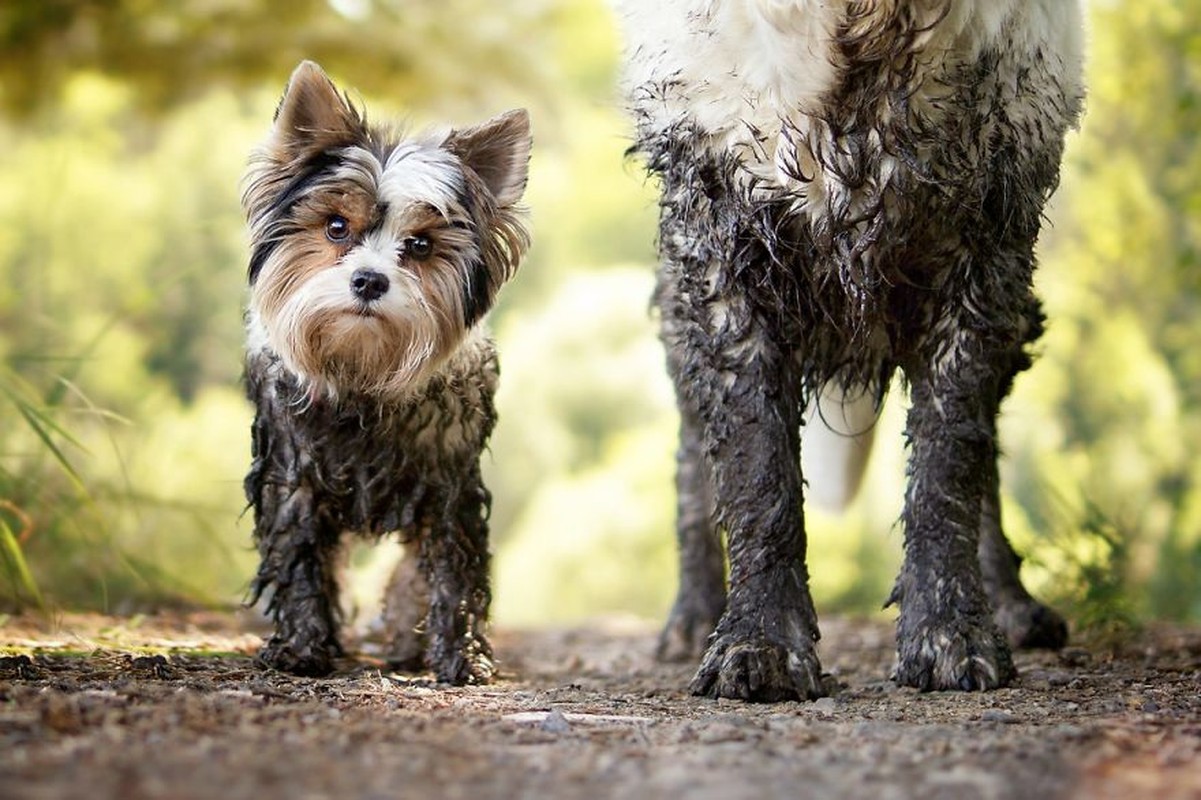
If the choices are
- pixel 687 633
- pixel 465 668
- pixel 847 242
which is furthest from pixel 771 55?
pixel 687 633

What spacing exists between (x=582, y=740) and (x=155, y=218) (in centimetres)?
710

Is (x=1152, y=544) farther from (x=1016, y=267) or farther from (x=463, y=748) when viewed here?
(x=463, y=748)

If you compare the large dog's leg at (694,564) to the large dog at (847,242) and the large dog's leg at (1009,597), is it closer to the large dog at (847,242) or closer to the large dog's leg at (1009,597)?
the large dog's leg at (1009,597)

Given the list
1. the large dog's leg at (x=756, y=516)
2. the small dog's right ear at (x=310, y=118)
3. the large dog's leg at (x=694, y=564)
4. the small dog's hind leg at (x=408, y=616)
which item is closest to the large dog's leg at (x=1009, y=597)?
the large dog's leg at (x=694, y=564)

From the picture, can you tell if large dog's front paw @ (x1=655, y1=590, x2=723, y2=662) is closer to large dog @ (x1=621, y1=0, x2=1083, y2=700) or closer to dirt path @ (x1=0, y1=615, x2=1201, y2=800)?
dirt path @ (x1=0, y1=615, x2=1201, y2=800)

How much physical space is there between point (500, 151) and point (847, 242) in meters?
1.25

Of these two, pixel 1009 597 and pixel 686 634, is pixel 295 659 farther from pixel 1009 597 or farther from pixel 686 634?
pixel 1009 597

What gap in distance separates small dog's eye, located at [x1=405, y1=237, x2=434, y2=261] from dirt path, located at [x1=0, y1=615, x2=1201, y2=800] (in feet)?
4.12

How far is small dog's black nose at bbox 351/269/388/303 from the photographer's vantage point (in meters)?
4.57

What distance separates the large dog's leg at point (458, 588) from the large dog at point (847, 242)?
82 centimetres

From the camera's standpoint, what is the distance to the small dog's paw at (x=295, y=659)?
15.5 feet

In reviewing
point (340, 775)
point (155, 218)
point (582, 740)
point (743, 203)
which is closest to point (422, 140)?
point (743, 203)

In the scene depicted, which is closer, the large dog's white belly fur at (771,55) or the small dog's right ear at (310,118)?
the large dog's white belly fur at (771,55)

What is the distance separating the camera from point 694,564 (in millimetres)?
5965
